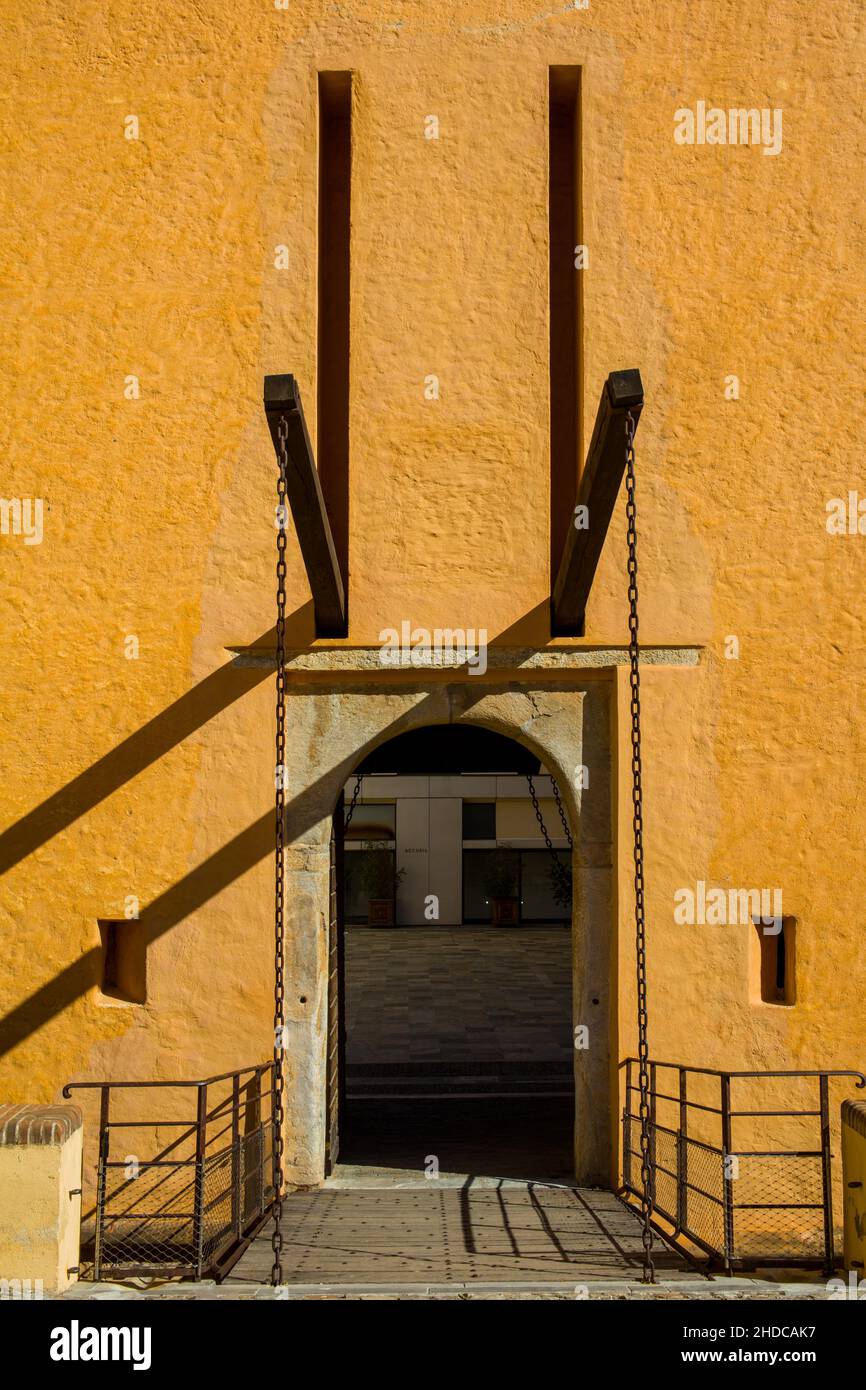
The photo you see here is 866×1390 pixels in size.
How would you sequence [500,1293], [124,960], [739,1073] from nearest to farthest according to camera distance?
1. [500,1293]
2. [739,1073]
3. [124,960]

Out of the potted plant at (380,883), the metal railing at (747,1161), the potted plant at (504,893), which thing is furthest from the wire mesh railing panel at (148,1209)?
the potted plant at (504,893)

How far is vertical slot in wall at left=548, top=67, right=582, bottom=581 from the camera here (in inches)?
336

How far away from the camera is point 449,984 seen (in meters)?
19.0

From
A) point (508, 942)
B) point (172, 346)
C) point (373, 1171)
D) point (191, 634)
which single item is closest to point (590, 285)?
point (172, 346)

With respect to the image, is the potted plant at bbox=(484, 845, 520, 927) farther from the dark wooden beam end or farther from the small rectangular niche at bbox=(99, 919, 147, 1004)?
the dark wooden beam end

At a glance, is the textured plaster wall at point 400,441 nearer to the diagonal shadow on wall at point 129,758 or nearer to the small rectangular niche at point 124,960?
the diagonal shadow on wall at point 129,758

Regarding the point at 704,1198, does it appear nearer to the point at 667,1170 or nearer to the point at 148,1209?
the point at 667,1170

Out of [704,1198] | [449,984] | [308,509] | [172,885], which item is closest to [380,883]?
[449,984]

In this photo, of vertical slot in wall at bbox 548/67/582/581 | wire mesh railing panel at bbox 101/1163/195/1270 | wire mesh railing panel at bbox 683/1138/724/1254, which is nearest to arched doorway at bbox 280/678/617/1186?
wire mesh railing panel at bbox 683/1138/724/1254

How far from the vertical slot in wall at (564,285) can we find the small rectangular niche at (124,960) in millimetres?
4170

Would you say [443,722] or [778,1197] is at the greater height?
[443,722]

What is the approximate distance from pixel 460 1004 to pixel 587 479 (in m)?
11.8

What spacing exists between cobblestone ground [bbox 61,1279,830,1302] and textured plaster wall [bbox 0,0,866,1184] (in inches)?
91.7

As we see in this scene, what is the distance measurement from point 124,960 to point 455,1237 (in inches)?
119
